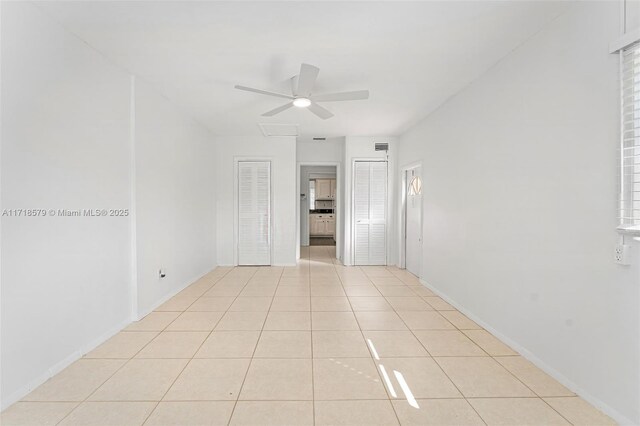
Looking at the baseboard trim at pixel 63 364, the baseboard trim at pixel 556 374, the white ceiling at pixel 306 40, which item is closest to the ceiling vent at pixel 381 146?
the white ceiling at pixel 306 40

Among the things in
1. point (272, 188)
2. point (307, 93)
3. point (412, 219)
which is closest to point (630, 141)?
point (307, 93)

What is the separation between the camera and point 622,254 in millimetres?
1610

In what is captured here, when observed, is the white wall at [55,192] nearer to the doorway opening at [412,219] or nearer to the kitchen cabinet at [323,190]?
the doorway opening at [412,219]

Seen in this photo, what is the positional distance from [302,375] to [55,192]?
2.26 metres

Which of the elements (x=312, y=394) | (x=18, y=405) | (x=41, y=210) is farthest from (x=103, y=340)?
(x=312, y=394)

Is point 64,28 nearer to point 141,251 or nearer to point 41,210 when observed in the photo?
point 41,210

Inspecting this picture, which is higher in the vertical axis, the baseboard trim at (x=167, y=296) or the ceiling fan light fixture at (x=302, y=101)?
the ceiling fan light fixture at (x=302, y=101)

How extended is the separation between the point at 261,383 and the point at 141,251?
2.07 meters

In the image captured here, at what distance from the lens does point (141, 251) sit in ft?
10.3

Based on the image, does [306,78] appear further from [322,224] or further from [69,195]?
[322,224]

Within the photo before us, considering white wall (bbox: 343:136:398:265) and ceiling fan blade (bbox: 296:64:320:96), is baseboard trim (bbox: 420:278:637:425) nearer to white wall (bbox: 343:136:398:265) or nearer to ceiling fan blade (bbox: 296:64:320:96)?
white wall (bbox: 343:136:398:265)

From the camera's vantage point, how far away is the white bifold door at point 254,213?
223 inches

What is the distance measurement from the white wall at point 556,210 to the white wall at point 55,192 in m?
3.61

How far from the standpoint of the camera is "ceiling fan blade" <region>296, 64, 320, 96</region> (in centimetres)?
247
